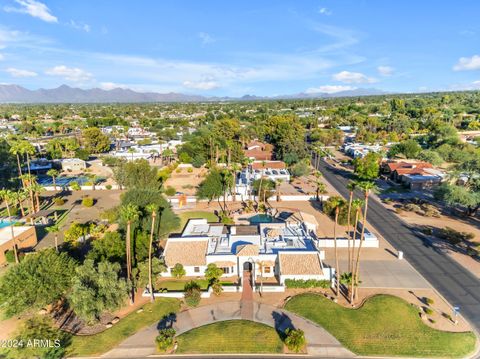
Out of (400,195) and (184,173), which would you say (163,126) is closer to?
(184,173)

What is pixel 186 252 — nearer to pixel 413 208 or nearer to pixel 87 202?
pixel 87 202

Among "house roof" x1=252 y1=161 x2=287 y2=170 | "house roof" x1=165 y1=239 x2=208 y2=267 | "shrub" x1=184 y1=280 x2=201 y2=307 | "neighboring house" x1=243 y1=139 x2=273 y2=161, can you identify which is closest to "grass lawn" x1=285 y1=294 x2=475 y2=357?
"shrub" x1=184 y1=280 x2=201 y2=307

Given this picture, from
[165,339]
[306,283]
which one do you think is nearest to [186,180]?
[306,283]

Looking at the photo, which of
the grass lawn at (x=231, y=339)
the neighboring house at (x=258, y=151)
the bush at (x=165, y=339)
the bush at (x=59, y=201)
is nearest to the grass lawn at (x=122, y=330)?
the bush at (x=165, y=339)

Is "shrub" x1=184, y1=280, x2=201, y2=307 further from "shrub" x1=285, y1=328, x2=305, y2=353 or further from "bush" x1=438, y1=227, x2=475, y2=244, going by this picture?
"bush" x1=438, y1=227, x2=475, y2=244

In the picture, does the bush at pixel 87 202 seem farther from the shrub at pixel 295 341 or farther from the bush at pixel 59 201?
the shrub at pixel 295 341

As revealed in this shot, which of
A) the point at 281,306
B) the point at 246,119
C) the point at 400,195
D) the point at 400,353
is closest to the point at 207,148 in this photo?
the point at 400,195
